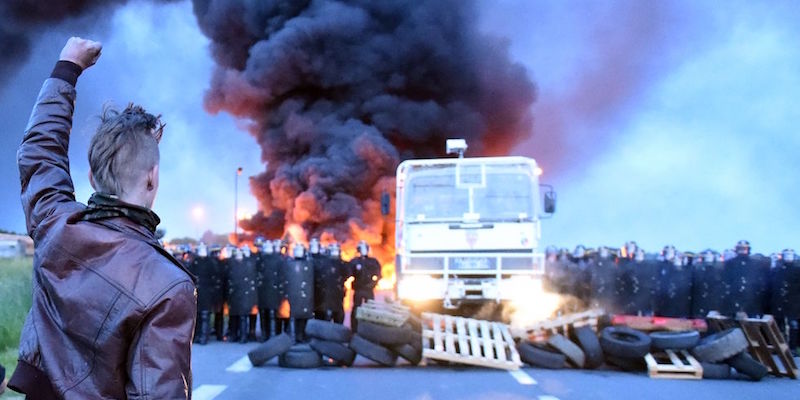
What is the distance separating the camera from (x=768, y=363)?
8219mm

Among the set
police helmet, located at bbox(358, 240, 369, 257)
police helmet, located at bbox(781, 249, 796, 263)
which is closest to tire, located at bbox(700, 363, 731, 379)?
police helmet, located at bbox(781, 249, 796, 263)

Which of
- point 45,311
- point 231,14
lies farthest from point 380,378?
point 231,14

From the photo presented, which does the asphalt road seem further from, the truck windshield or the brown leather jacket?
the brown leather jacket

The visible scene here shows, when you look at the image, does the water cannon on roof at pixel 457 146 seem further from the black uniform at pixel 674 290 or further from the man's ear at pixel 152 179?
the man's ear at pixel 152 179

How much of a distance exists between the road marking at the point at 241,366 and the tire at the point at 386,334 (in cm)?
143

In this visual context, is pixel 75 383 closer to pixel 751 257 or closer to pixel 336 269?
pixel 336 269

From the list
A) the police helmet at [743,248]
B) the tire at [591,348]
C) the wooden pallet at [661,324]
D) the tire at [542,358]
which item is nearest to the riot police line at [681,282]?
the police helmet at [743,248]

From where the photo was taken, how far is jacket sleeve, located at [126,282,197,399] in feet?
4.77

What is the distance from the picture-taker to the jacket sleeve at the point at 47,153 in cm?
177

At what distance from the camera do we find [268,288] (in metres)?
11.0

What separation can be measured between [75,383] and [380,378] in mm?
6401

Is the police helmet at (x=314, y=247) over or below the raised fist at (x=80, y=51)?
below

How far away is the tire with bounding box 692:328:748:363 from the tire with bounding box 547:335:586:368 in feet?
4.36

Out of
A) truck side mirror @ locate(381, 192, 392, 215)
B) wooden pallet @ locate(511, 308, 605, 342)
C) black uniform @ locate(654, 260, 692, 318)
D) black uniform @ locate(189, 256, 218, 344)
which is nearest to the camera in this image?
wooden pallet @ locate(511, 308, 605, 342)
